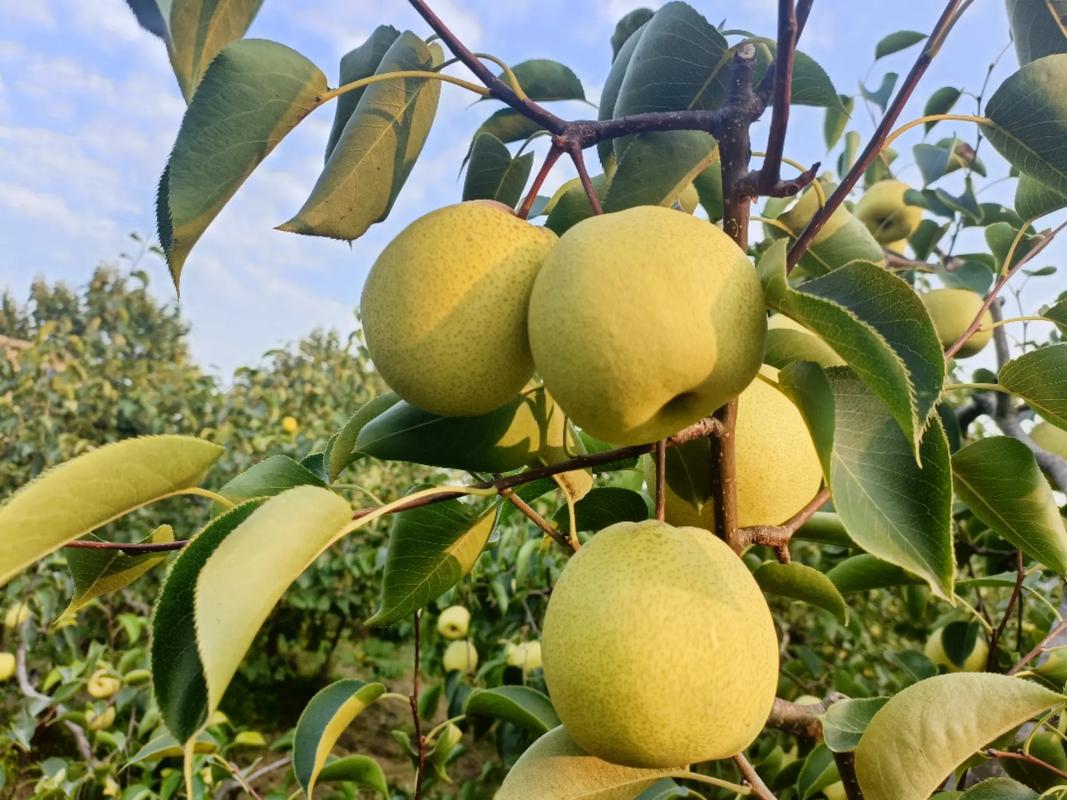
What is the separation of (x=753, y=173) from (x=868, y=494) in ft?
1.17

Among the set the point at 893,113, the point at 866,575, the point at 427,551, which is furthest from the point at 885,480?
the point at 866,575

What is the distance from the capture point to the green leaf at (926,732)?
864 millimetres

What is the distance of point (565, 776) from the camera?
0.85 meters

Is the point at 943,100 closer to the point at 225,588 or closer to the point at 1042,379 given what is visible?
the point at 1042,379

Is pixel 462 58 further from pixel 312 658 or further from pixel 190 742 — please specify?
pixel 312 658

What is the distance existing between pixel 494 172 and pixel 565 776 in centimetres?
76

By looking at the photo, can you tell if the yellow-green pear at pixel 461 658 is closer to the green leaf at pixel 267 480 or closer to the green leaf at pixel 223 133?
the green leaf at pixel 267 480

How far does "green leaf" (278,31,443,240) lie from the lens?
36.6 inches

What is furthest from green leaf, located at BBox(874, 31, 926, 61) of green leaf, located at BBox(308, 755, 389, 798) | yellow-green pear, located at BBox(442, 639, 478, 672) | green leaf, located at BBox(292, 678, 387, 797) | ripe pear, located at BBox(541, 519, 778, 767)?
yellow-green pear, located at BBox(442, 639, 478, 672)

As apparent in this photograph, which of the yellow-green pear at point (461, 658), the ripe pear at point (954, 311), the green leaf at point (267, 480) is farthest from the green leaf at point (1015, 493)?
the yellow-green pear at point (461, 658)

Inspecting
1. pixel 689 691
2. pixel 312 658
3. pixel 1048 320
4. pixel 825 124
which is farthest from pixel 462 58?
pixel 312 658

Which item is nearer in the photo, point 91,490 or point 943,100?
point 91,490

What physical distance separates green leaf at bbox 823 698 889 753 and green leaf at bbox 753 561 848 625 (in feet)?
0.37

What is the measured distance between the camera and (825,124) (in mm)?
2188
